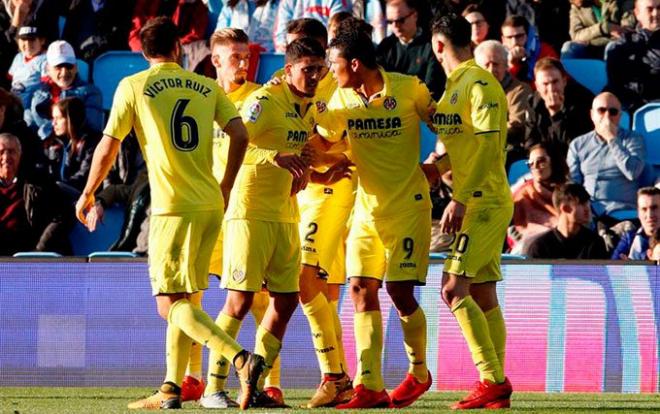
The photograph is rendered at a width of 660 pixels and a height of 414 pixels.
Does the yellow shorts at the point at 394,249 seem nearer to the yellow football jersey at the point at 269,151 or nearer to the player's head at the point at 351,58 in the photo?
the yellow football jersey at the point at 269,151

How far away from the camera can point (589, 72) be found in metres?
16.6

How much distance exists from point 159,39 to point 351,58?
51.1 inches

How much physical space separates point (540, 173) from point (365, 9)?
3502 millimetres

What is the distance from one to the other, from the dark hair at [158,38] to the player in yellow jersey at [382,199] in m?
1.14

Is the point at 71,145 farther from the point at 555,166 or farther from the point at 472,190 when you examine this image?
the point at 472,190

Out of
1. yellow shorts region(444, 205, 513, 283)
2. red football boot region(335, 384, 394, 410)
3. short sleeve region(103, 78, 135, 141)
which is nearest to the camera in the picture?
short sleeve region(103, 78, 135, 141)

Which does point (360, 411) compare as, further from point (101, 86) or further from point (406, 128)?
point (101, 86)

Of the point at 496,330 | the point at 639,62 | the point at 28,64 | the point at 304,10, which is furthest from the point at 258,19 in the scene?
the point at 496,330

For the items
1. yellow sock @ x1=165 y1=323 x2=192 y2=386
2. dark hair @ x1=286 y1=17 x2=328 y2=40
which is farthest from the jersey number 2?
dark hair @ x1=286 y1=17 x2=328 y2=40

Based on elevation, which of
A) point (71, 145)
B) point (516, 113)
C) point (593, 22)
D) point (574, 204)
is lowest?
point (574, 204)

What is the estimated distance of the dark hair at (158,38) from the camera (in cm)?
978

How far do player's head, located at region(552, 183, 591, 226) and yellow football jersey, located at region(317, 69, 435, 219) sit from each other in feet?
11.2

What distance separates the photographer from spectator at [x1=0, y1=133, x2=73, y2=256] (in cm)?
1468

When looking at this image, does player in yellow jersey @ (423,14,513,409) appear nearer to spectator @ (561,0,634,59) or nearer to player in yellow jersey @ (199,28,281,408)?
player in yellow jersey @ (199,28,281,408)
